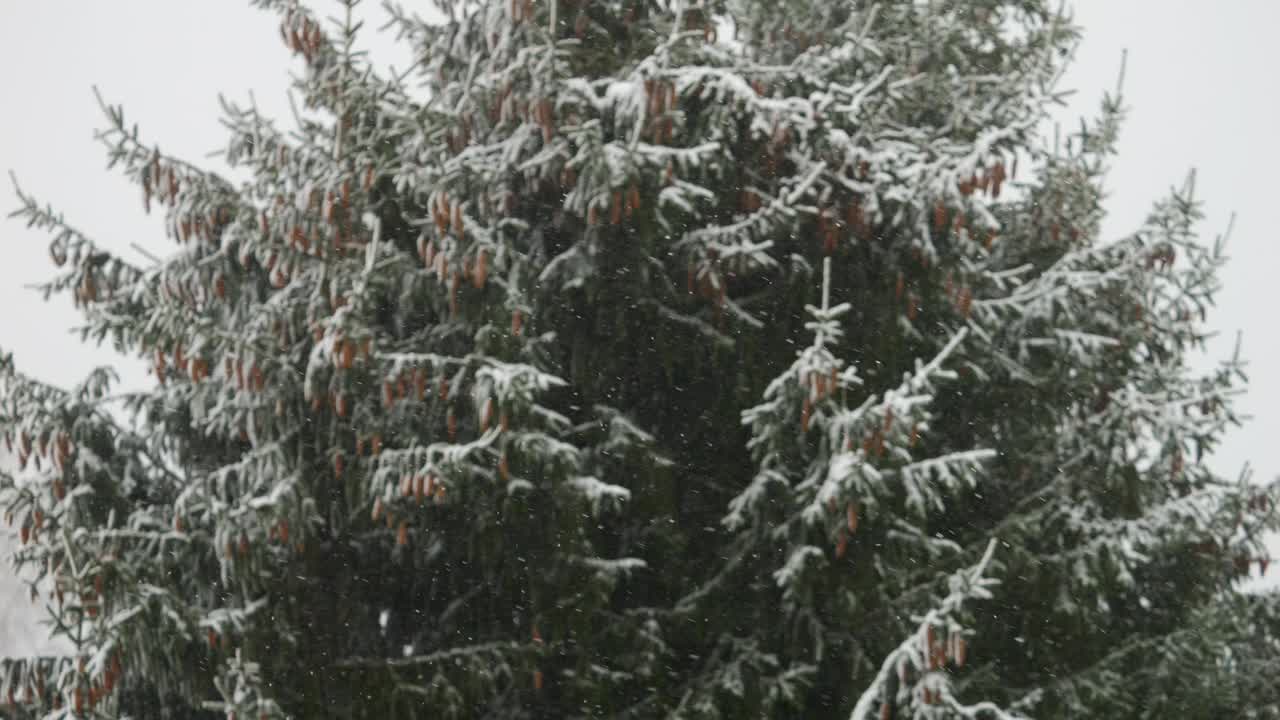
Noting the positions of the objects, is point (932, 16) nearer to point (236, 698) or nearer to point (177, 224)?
point (177, 224)

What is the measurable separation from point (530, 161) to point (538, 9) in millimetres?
1154

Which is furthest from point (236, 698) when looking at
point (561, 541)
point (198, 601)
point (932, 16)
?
point (932, 16)

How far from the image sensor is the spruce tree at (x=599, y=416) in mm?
6652

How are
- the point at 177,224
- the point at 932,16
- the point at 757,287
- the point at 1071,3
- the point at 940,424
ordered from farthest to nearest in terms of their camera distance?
1. the point at 1071,3
2. the point at 932,16
3. the point at 940,424
4. the point at 757,287
5. the point at 177,224

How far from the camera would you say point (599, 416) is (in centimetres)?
777

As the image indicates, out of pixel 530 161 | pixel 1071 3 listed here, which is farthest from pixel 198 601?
pixel 1071 3

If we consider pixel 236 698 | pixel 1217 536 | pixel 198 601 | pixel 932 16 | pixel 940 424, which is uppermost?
pixel 932 16

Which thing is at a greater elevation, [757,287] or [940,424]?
[757,287]

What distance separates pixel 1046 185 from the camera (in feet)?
31.0

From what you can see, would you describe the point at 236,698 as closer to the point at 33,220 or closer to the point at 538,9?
the point at 33,220

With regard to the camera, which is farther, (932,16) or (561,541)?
(932,16)

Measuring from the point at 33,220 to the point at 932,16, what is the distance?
6.59 meters

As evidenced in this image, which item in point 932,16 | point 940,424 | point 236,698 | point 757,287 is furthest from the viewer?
point 932,16

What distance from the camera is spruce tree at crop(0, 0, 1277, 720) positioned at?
6.65 meters
